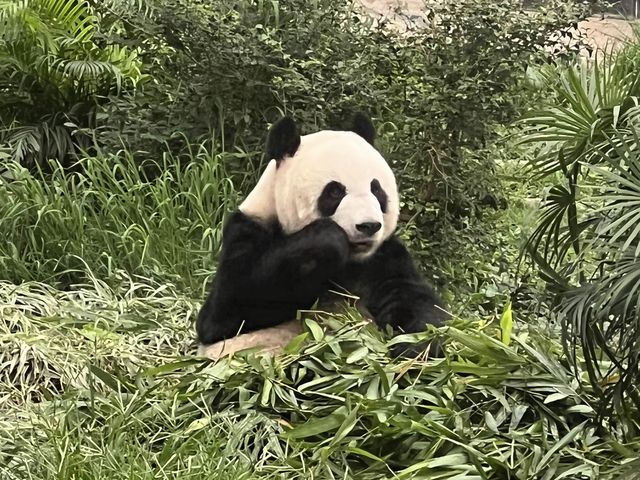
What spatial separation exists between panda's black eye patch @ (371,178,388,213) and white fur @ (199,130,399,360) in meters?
0.02

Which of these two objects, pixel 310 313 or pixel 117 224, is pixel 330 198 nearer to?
pixel 310 313

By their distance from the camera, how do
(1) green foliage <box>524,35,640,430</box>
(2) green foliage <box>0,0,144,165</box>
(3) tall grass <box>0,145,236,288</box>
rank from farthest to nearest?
(2) green foliage <box>0,0,144,165</box>
(3) tall grass <box>0,145,236,288</box>
(1) green foliage <box>524,35,640,430</box>

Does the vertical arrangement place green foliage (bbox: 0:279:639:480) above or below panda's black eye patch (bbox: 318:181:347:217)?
below

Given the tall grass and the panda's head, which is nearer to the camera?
the panda's head

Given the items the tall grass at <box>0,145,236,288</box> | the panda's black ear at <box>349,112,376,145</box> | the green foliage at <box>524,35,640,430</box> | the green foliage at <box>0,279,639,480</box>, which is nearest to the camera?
the green foliage at <box>524,35,640,430</box>

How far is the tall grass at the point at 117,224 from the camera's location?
5.56 meters

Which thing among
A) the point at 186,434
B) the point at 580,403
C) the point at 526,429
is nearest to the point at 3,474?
the point at 186,434

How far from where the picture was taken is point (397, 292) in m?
3.70

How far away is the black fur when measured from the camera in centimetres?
348

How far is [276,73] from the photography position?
6.10 meters

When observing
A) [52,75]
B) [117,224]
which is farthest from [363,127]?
[52,75]

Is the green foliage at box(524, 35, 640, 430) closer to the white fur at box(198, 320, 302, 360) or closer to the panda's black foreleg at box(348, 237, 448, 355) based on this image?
the panda's black foreleg at box(348, 237, 448, 355)

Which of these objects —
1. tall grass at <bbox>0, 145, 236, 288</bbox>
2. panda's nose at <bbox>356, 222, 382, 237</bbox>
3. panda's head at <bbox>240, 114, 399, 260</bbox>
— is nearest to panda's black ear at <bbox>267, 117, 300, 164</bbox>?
panda's head at <bbox>240, 114, 399, 260</bbox>

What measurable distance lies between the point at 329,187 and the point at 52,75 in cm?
430
